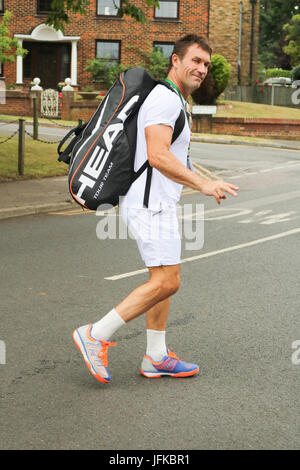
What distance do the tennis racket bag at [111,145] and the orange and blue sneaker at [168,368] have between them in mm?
1068

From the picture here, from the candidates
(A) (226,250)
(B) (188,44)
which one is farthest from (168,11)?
(B) (188,44)

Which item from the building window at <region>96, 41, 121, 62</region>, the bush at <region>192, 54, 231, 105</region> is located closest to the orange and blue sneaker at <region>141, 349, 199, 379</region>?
the bush at <region>192, 54, 231, 105</region>

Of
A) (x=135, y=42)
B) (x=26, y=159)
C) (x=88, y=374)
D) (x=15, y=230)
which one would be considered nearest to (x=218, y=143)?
(x=26, y=159)

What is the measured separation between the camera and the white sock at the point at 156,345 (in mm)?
4910

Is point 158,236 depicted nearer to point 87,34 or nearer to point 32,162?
point 32,162

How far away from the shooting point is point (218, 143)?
91.0 ft

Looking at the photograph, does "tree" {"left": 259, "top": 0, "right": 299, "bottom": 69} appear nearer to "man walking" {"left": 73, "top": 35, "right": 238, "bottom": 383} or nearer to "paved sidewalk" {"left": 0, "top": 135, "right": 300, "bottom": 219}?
"paved sidewalk" {"left": 0, "top": 135, "right": 300, "bottom": 219}

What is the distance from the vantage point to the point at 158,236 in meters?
4.64

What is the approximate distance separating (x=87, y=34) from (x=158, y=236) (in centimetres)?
3672

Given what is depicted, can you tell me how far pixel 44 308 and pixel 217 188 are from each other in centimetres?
274

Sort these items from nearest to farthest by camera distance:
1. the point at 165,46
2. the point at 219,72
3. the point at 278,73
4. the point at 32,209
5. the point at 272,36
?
the point at 32,209
the point at 219,72
the point at 165,46
the point at 278,73
the point at 272,36

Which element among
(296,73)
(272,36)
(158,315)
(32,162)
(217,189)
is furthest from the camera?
(272,36)

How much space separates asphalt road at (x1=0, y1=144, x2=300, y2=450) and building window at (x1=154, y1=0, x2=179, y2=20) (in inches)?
1222

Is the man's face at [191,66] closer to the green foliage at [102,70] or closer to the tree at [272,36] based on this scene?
the green foliage at [102,70]
